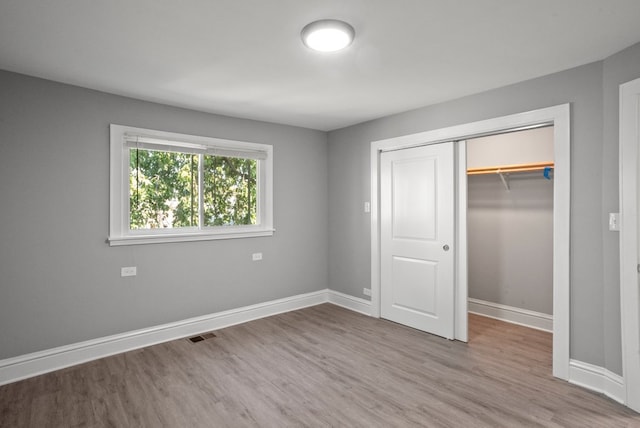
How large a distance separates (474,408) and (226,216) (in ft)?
10.1

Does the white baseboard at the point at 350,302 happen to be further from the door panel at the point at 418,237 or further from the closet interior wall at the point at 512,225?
the closet interior wall at the point at 512,225

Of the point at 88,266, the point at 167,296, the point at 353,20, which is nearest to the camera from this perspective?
the point at 353,20

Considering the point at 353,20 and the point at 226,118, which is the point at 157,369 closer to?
the point at 226,118

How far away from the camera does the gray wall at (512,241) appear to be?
3.83 metres

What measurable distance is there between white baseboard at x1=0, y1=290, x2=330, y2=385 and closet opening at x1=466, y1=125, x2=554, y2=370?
5.86 ft

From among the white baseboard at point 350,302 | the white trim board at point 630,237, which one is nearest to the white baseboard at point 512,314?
the white baseboard at point 350,302

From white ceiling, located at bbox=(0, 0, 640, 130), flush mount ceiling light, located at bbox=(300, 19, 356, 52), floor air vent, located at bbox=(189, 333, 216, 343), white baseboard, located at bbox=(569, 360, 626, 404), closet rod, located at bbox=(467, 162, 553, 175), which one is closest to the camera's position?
white ceiling, located at bbox=(0, 0, 640, 130)

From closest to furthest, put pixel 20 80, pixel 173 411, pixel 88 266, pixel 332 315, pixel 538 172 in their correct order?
pixel 173 411
pixel 20 80
pixel 88 266
pixel 538 172
pixel 332 315

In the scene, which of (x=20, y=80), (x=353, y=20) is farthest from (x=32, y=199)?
(x=353, y=20)

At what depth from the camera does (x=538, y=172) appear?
12.8ft

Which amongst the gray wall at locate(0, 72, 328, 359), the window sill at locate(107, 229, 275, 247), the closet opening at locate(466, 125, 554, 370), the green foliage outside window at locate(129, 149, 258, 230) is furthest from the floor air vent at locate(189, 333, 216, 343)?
the closet opening at locate(466, 125, 554, 370)

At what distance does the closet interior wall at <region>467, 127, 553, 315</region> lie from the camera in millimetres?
3816

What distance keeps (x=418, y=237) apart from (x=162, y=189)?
2801 mm

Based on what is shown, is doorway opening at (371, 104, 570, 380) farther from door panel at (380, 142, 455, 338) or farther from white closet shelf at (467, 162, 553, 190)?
white closet shelf at (467, 162, 553, 190)
